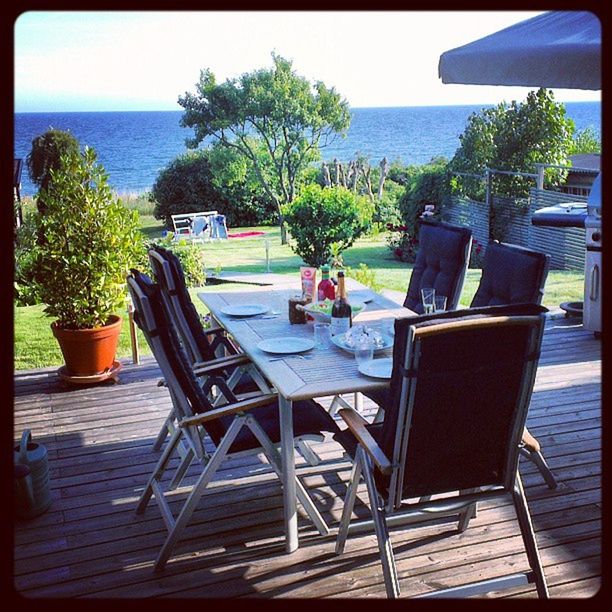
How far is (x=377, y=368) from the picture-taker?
3125 mm

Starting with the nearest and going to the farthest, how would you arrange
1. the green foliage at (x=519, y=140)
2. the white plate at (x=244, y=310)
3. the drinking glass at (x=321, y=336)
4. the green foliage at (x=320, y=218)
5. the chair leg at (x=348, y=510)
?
the chair leg at (x=348, y=510) < the drinking glass at (x=321, y=336) < the white plate at (x=244, y=310) < the green foliage at (x=320, y=218) < the green foliage at (x=519, y=140)

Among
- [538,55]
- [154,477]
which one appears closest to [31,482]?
[154,477]

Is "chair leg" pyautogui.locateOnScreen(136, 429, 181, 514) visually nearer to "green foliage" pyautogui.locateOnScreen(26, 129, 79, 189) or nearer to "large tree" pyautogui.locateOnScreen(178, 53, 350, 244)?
"green foliage" pyautogui.locateOnScreen(26, 129, 79, 189)

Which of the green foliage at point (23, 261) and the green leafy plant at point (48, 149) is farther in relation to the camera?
the green leafy plant at point (48, 149)

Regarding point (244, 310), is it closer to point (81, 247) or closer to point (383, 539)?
point (81, 247)

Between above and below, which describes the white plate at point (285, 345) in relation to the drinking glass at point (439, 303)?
below

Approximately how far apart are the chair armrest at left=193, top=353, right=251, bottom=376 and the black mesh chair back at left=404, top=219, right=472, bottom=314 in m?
1.20

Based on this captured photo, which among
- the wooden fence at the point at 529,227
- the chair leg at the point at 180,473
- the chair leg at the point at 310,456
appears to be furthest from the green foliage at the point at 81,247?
the wooden fence at the point at 529,227

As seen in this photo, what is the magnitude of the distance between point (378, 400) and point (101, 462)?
154 cm

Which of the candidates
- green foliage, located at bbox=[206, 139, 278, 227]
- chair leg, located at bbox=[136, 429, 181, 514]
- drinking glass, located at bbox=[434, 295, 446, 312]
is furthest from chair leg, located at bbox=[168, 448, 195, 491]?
green foliage, located at bbox=[206, 139, 278, 227]

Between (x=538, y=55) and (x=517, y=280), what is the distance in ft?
3.62

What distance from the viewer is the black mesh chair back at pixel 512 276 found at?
3605mm

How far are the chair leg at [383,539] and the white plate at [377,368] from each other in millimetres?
356

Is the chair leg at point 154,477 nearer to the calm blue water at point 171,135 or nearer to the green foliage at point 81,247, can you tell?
the green foliage at point 81,247
